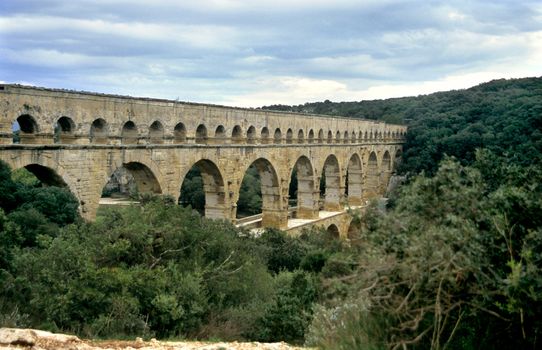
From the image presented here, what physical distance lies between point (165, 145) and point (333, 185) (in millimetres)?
17962

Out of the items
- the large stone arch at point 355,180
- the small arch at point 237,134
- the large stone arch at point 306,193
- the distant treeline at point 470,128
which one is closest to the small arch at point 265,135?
the small arch at point 237,134

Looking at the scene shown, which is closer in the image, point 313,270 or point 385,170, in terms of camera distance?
point 313,270

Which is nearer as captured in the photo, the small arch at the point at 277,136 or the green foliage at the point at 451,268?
the green foliage at the point at 451,268

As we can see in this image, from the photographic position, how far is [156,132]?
1809 cm

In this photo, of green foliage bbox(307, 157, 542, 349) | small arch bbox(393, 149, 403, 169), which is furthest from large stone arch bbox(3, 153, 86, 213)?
small arch bbox(393, 149, 403, 169)

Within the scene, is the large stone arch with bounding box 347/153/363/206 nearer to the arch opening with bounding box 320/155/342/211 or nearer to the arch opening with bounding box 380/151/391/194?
the arch opening with bounding box 320/155/342/211

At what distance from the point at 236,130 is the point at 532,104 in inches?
1414

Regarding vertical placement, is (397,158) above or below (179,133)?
below

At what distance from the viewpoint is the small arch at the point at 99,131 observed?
15781 millimetres

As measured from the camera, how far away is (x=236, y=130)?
907 inches

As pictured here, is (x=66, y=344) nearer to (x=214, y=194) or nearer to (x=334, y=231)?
(x=214, y=194)

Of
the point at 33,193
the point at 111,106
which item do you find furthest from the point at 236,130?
the point at 33,193

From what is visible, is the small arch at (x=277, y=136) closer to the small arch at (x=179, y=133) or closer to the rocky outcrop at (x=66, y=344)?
the small arch at (x=179, y=133)

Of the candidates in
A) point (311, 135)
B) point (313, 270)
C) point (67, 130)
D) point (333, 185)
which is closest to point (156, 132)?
point (67, 130)
